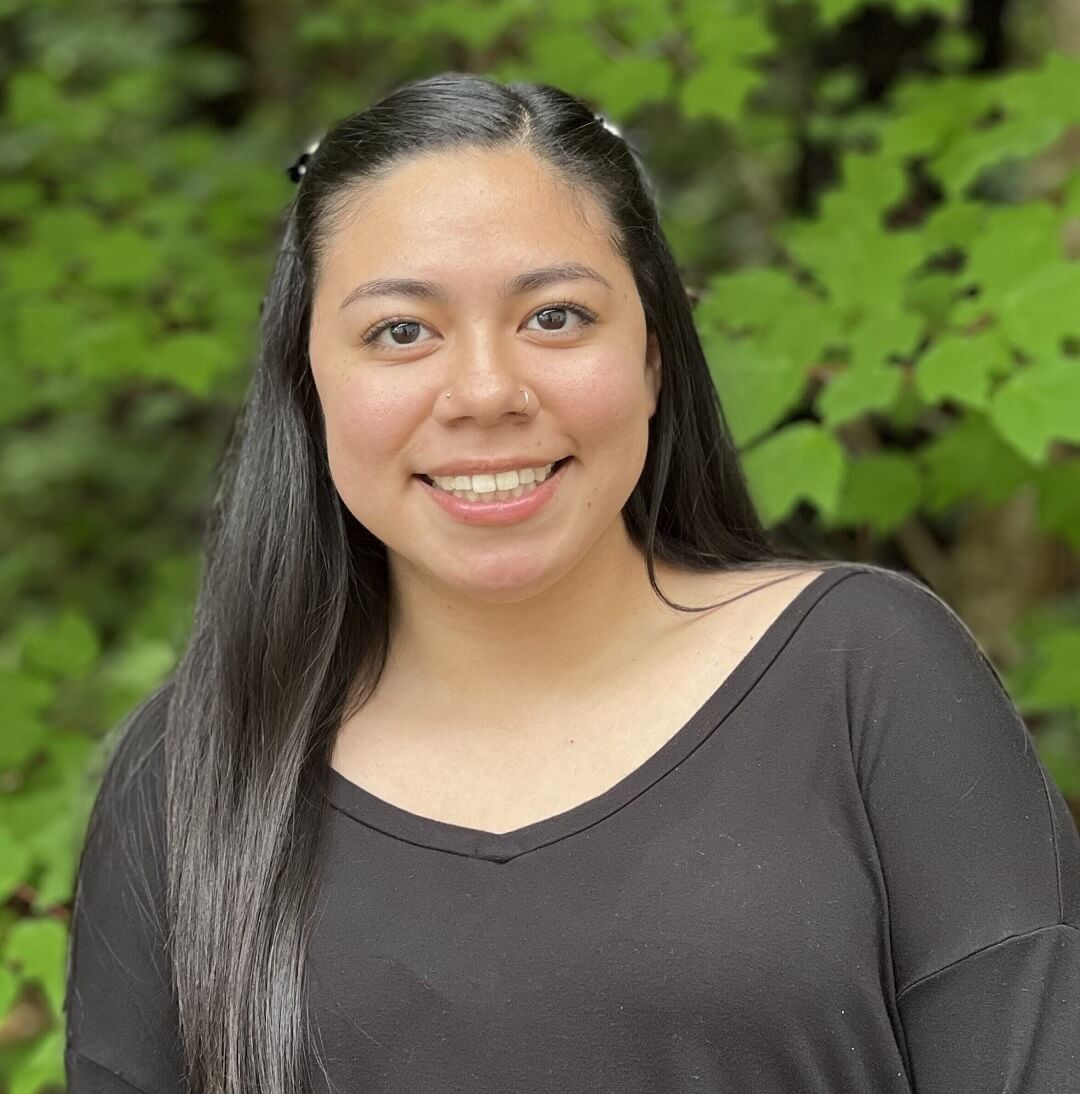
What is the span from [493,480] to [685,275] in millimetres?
978

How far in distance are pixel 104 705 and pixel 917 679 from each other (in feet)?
5.32

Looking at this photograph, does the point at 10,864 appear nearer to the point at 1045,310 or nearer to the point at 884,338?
the point at 884,338

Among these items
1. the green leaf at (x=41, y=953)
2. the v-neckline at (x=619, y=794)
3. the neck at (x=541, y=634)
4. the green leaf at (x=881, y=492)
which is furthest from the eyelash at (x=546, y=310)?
the green leaf at (x=881, y=492)

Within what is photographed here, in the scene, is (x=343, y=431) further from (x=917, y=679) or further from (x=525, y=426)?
(x=917, y=679)

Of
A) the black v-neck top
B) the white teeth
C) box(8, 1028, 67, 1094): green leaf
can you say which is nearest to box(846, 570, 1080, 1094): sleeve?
the black v-neck top

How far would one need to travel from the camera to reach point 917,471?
8.99ft

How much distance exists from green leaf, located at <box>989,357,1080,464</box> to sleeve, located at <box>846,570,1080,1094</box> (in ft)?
1.82

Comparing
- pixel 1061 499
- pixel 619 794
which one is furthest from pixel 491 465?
pixel 1061 499

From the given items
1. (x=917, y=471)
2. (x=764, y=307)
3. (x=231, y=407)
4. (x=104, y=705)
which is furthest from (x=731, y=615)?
(x=231, y=407)

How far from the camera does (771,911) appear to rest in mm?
1473

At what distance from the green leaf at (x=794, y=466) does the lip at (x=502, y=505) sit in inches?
25.2

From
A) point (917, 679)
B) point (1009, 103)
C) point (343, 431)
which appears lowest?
point (917, 679)

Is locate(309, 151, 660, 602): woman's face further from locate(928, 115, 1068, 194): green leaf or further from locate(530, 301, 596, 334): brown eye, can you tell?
locate(928, 115, 1068, 194): green leaf

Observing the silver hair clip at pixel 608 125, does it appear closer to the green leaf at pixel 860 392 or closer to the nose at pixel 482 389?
the nose at pixel 482 389
